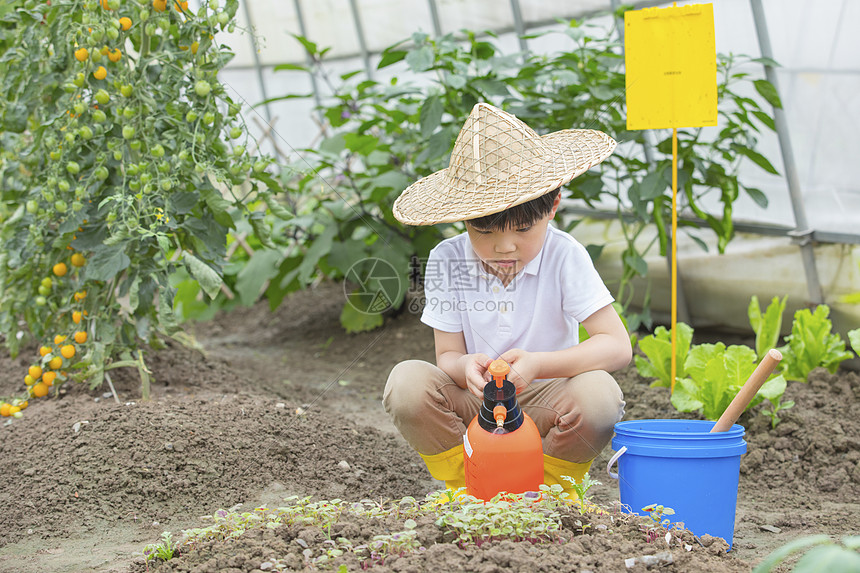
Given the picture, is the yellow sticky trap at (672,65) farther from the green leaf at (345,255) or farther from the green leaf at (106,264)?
the green leaf at (345,255)

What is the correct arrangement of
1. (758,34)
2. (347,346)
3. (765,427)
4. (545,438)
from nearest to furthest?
(545,438), (765,427), (758,34), (347,346)

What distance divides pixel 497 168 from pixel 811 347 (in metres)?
1.49

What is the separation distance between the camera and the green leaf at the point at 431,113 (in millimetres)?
2758

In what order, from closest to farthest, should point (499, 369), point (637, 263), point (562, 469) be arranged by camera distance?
point (499, 369) < point (562, 469) < point (637, 263)

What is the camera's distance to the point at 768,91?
261 cm

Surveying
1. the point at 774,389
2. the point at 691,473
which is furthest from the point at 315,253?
the point at 691,473

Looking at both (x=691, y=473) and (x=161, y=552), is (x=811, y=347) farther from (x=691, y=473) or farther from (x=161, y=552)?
(x=161, y=552)

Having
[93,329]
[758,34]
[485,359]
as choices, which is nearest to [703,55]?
[758,34]

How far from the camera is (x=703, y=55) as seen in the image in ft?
6.87

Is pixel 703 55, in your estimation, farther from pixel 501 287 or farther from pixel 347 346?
pixel 347 346

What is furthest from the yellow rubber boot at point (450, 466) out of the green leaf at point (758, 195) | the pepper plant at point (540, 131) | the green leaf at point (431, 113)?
the green leaf at point (758, 195)

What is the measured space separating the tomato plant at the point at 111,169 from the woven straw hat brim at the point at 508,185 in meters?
0.61

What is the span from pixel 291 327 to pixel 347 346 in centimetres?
69

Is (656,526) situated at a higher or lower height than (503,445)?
lower
